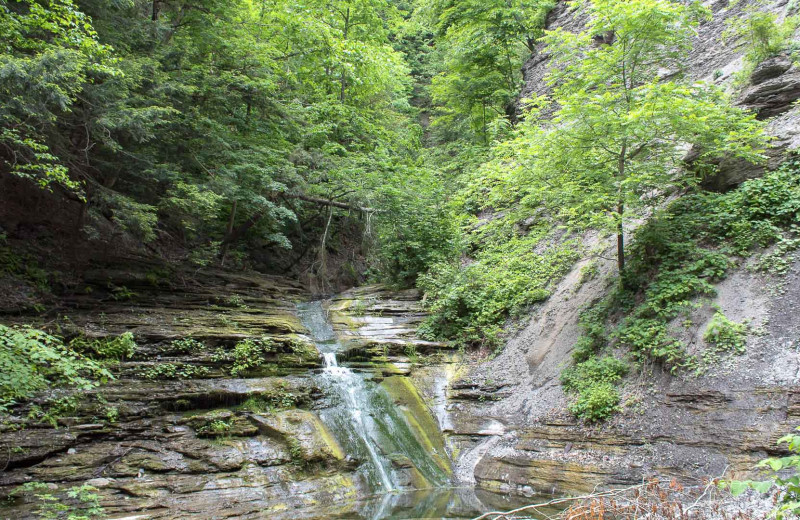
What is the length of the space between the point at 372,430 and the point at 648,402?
483 centimetres

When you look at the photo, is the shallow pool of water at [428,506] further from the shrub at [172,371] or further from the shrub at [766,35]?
the shrub at [766,35]

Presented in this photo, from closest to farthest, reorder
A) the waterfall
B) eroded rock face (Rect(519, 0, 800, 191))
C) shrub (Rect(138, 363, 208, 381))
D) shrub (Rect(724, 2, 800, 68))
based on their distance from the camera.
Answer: the waterfall
shrub (Rect(138, 363, 208, 381))
eroded rock face (Rect(519, 0, 800, 191))
shrub (Rect(724, 2, 800, 68))

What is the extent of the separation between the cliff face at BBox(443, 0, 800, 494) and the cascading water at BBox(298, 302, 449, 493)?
76cm

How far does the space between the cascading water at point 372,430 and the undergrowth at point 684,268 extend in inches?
115

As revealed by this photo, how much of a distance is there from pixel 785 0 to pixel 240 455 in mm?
15421

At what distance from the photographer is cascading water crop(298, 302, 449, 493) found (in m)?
8.20

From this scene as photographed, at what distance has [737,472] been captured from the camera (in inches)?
229

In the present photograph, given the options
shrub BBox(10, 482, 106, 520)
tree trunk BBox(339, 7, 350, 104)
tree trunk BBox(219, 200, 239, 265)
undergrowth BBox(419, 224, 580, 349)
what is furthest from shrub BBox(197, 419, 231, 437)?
tree trunk BBox(339, 7, 350, 104)

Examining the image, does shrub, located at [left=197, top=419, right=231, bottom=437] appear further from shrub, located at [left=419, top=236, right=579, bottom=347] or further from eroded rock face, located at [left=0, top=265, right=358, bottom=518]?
shrub, located at [left=419, top=236, right=579, bottom=347]

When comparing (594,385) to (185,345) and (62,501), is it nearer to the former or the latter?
(185,345)

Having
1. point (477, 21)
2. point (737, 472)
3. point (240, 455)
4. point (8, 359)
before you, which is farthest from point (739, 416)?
point (477, 21)

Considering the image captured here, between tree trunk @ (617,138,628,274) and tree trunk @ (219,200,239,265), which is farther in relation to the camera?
tree trunk @ (219,200,239,265)

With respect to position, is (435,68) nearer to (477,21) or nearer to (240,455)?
(477,21)

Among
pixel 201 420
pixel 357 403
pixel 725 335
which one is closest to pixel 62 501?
pixel 201 420
